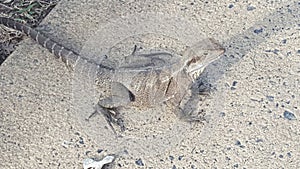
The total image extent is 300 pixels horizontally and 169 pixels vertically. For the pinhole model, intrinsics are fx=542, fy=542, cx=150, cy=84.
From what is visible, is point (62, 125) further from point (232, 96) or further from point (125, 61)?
point (232, 96)

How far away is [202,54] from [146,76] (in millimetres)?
355

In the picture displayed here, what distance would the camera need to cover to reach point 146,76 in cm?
301

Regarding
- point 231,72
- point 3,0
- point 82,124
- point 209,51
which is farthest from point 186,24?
point 3,0

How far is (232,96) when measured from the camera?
318 cm

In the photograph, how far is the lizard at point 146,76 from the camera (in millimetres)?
2904

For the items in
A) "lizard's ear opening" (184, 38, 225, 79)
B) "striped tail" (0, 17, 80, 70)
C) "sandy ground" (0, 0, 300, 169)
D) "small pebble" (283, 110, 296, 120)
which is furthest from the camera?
"striped tail" (0, 17, 80, 70)

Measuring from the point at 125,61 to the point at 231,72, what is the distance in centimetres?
65

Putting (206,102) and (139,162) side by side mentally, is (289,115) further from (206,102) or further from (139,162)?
(139,162)

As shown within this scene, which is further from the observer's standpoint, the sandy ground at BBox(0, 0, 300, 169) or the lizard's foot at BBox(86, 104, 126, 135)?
the lizard's foot at BBox(86, 104, 126, 135)

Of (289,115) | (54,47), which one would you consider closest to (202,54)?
(289,115)

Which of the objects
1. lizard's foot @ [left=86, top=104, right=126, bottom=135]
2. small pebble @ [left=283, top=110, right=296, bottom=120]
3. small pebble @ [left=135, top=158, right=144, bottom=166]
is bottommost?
small pebble @ [left=135, top=158, right=144, bottom=166]

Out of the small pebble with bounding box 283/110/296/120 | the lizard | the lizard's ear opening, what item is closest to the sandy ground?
the small pebble with bounding box 283/110/296/120

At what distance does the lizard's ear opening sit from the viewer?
2846mm

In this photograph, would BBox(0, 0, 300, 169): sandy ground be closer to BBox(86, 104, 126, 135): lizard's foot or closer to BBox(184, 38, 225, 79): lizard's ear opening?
BBox(86, 104, 126, 135): lizard's foot
